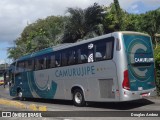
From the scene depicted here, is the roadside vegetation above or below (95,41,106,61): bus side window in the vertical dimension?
above

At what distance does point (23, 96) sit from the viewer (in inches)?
1002

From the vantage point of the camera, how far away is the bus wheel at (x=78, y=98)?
17947 millimetres

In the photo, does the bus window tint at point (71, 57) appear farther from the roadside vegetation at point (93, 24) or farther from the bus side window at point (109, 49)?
the roadside vegetation at point (93, 24)

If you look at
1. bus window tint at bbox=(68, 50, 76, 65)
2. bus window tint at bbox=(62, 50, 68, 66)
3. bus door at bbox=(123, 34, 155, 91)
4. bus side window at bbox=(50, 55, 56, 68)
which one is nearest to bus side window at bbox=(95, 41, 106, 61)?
bus door at bbox=(123, 34, 155, 91)

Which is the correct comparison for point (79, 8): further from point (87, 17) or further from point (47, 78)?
point (47, 78)

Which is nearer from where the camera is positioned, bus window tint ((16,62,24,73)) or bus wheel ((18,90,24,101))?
bus window tint ((16,62,24,73))

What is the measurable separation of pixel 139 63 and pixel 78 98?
4165 millimetres

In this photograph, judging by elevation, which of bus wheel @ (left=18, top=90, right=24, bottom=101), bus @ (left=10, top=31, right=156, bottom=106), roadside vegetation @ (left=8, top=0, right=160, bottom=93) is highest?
roadside vegetation @ (left=8, top=0, right=160, bottom=93)

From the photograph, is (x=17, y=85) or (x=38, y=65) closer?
(x=38, y=65)

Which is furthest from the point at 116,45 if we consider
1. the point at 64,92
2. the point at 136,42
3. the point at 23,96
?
the point at 23,96

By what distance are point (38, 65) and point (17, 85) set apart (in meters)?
4.59

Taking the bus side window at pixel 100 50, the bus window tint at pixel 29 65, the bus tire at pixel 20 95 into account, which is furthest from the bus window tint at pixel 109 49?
the bus tire at pixel 20 95

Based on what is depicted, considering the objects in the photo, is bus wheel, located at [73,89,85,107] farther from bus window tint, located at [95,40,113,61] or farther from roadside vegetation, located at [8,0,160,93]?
roadside vegetation, located at [8,0,160,93]

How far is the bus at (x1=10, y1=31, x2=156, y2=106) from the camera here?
15.2 m
